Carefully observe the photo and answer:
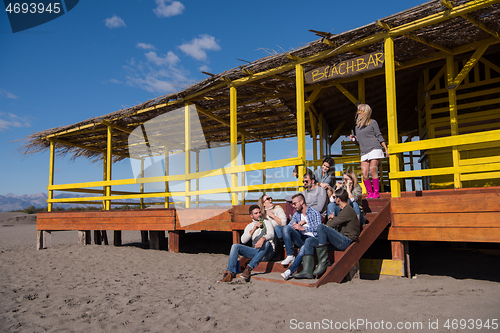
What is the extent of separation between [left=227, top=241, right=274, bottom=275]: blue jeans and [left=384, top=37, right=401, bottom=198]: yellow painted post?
A: 2.21 m

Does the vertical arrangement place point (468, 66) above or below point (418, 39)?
below

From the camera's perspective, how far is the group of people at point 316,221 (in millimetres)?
4809

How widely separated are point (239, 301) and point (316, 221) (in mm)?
1716

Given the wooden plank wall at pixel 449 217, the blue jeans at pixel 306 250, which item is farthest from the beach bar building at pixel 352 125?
the blue jeans at pixel 306 250

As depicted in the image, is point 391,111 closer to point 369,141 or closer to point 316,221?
point 369,141

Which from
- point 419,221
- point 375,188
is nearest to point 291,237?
point 375,188

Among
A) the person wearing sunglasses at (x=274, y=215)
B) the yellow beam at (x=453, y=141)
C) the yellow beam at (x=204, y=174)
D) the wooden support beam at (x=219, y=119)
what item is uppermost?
the wooden support beam at (x=219, y=119)

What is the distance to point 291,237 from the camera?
516 cm

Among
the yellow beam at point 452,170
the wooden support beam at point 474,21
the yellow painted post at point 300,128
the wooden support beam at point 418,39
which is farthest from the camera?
the yellow painted post at point 300,128

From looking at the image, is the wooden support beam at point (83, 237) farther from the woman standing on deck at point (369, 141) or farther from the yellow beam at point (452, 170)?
the yellow beam at point (452, 170)

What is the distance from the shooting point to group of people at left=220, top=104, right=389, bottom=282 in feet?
15.8

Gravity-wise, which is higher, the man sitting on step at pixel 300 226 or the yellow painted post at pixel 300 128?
the yellow painted post at pixel 300 128

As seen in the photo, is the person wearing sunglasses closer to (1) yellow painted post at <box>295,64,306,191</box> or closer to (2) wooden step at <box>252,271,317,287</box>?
(2) wooden step at <box>252,271,317,287</box>

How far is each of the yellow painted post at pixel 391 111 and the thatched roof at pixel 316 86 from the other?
33cm
